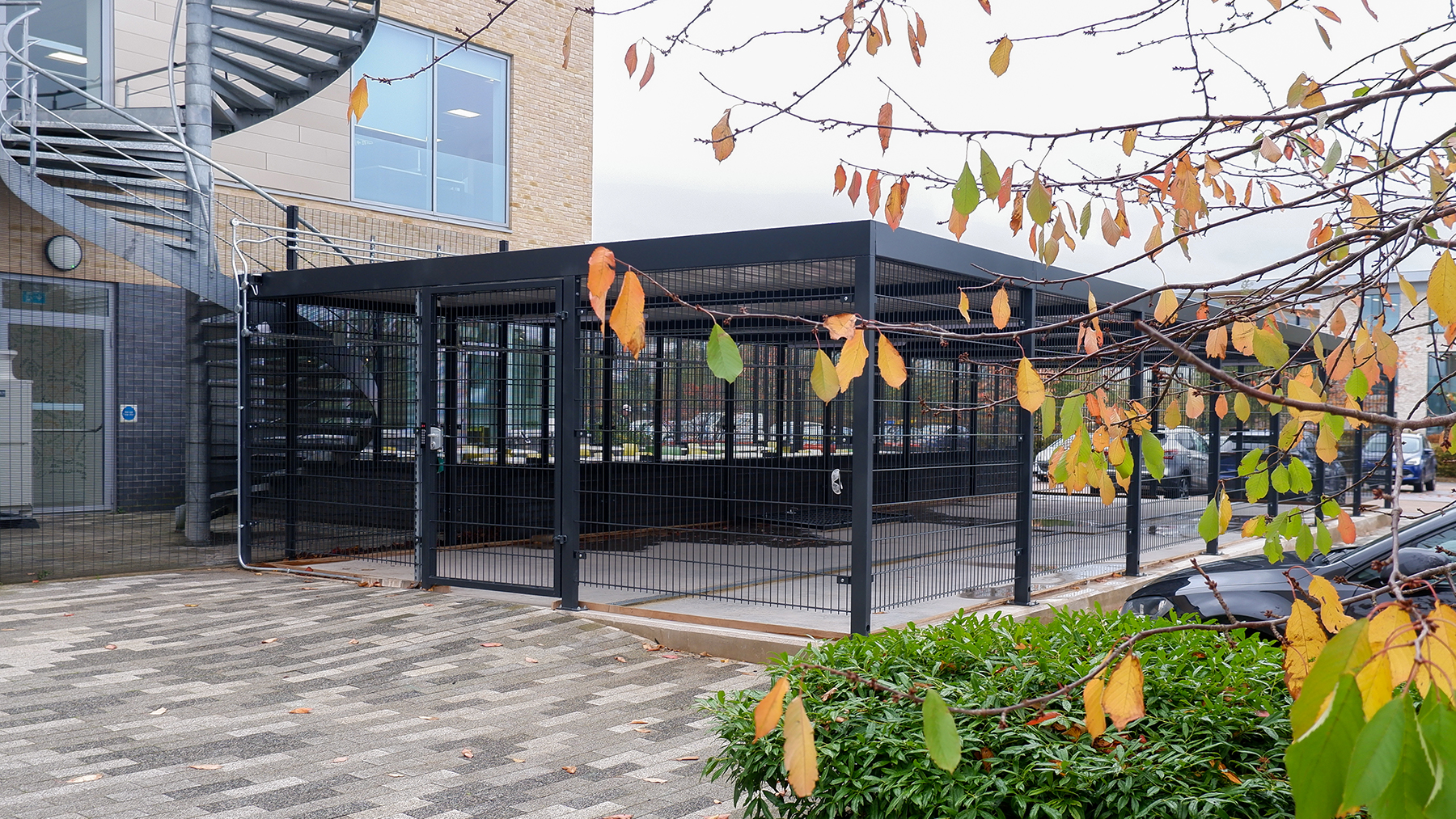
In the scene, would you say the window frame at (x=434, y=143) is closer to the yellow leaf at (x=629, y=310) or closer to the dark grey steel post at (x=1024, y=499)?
the dark grey steel post at (x=1024, y=499)

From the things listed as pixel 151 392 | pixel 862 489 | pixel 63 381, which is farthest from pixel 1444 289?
pixel 63 381

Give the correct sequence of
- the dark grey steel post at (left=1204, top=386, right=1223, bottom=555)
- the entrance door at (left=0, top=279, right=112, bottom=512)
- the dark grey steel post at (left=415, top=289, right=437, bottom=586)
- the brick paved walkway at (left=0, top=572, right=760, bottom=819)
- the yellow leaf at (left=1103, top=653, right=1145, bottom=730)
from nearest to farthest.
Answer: the yellow leaf at (left=1103, top=653, right=1145, bottom=730) < the brick paved walkway at (left=0, top=572, right=760, bottom=819) < the dark grey steel post at (left=415, top=289, right=437, bottom=586) < the entrance door at (left=0, top=279, right=112, bottom=512) < the dark grey steel post at (left=1204, top=386, right=1223, bottom=555)

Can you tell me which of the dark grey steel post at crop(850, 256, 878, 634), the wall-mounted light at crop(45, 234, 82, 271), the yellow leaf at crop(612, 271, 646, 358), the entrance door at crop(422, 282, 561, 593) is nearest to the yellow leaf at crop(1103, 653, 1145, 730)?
the yellow leaf at crop(612, 271, 646, 358)

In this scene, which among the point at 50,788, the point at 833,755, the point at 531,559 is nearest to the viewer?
the point at 833,755

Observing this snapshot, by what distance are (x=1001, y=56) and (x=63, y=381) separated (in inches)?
372

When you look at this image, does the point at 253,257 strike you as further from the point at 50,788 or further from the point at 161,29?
the point at 50,788

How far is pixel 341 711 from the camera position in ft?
18.4

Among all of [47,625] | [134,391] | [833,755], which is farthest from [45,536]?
[833,755]

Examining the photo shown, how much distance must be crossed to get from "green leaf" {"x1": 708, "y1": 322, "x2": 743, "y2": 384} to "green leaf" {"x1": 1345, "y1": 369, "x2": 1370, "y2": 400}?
1.84 metres

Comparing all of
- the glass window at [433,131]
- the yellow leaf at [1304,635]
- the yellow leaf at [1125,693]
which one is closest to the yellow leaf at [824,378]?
the yellow leaf at [1125,693]

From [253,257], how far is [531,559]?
575 cm

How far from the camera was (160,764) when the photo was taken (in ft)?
15.5

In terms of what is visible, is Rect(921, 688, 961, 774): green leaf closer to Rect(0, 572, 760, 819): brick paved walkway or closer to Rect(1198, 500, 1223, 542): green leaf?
Rect(1198, 500, 1223, 542): green leaf

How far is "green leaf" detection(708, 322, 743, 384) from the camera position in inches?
65.4
